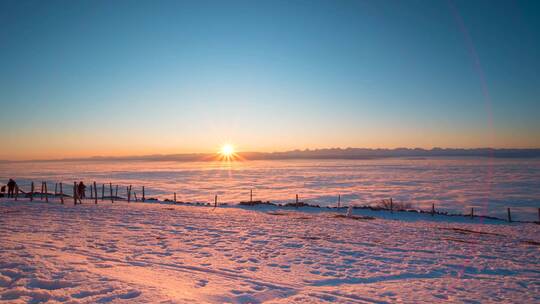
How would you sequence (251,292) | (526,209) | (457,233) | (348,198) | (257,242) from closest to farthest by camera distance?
1. (251,292)
2. (257,242)
3. (457,233)
4. (526,209)
5. (348,198)

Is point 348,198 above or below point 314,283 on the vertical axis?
below

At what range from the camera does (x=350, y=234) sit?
49.6 ft

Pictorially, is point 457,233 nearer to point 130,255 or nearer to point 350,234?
point 350,234

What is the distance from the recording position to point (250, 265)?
912cm

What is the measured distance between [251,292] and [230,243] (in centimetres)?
541

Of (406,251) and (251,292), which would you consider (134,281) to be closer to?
(251,292)

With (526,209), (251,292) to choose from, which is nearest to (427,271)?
(251,292)

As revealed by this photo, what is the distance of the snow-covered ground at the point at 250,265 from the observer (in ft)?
21.4

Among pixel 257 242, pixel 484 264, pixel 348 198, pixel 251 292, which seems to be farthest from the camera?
pixel 348 198

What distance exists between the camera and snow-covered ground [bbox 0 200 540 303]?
6531 millimetres

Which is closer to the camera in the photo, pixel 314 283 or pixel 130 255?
pixel 314 283

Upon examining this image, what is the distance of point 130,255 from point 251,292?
4.49m

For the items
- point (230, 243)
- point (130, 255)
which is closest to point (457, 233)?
point (230, 243)

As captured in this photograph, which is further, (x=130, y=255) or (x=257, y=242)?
(x=257, y=242)
